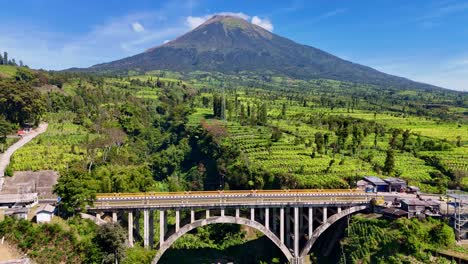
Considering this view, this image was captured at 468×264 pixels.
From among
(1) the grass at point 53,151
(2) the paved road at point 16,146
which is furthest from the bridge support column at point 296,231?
(2) the paved road at point 16,146

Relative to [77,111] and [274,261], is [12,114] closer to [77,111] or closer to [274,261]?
[77,111]

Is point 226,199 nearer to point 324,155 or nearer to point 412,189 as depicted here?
point 412,189

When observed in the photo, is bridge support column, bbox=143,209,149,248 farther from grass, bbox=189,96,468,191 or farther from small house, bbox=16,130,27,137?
small house, bbox=16,130,27,137

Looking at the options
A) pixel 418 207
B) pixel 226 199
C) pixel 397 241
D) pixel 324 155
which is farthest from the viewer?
pixel 324 155

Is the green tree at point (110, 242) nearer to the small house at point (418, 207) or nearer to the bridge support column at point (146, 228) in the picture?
the bridge support column at point (146, 228)

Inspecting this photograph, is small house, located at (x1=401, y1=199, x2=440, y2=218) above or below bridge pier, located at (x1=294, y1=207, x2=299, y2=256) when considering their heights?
above

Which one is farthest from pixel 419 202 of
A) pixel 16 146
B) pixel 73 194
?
pixel 16 146

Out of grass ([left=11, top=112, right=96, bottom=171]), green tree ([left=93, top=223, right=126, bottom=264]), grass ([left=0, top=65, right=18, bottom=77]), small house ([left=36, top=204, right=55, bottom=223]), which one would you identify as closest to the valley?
green tree ([left=93, top=223, right=126, bottom=264])
